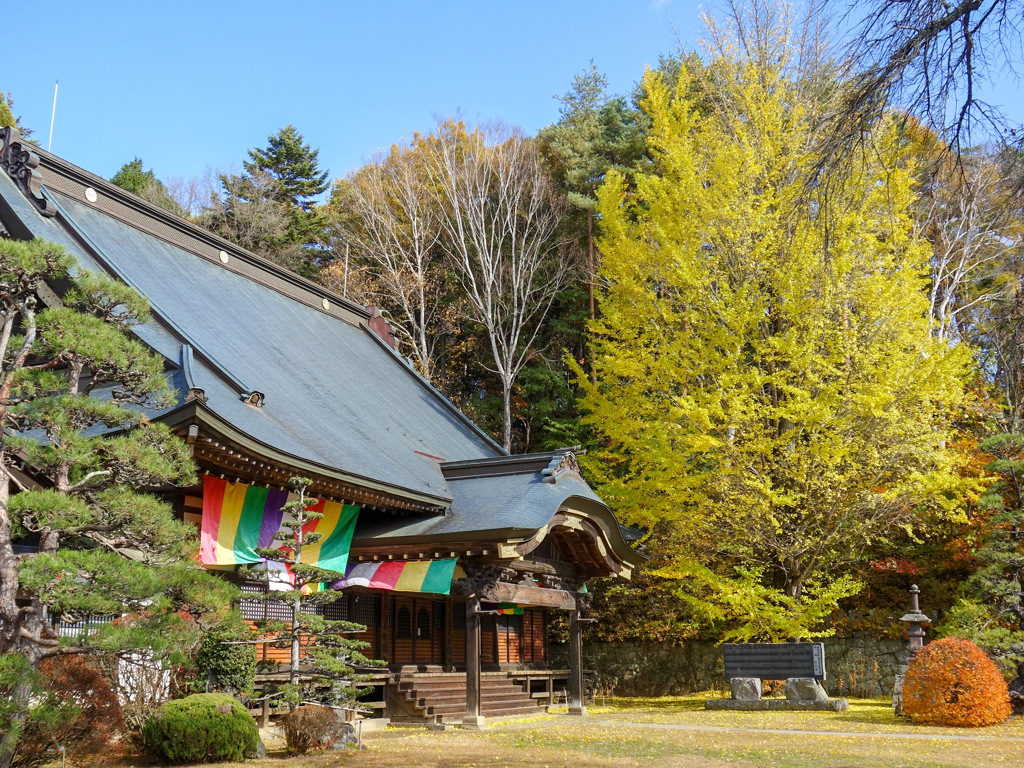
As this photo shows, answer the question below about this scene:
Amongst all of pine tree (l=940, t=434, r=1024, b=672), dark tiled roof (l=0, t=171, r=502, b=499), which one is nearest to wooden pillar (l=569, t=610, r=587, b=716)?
dark tiled roof (l=0, t=171, r=502, b=499)

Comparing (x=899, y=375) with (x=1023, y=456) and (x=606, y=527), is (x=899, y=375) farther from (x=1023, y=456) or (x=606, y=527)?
(x=606, y=527)

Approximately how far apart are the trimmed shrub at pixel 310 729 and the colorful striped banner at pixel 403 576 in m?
3.68

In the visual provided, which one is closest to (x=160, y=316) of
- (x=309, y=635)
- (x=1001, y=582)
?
(x=309, y=635)

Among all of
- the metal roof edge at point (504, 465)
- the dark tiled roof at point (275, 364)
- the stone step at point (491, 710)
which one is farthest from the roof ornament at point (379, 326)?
the stone step at point (491, 710)

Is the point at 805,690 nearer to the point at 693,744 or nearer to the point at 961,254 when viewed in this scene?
the point at 693,744

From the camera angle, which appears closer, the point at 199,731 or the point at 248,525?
the point at 199,731

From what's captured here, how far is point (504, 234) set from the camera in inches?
1156

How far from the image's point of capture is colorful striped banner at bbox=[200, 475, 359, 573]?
1152 cm

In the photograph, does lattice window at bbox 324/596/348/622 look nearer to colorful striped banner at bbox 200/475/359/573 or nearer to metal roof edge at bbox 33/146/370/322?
colorful striped banner at bbox 200/475/359/573

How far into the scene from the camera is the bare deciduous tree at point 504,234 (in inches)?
1131

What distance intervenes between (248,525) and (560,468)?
223 inches

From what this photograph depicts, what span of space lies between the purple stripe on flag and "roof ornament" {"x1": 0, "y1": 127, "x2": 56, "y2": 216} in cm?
625

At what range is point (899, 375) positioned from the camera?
16.7m

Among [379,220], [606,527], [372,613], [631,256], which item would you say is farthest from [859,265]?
[379,220]
